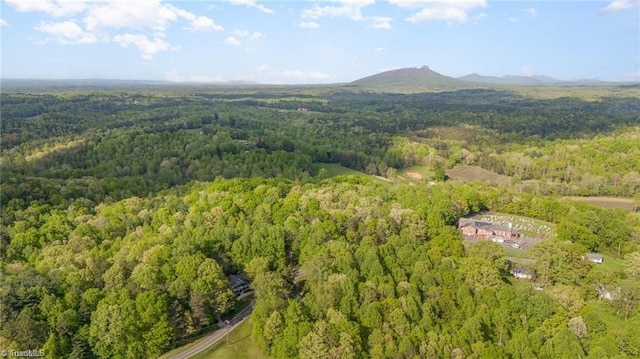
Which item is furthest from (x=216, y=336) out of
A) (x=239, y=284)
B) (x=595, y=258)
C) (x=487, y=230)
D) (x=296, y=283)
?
(x=595, y=258)

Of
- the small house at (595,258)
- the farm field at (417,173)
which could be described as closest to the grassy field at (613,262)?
the small house at (595,258)

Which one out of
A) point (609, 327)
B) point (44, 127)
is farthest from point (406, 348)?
point (44, 127)

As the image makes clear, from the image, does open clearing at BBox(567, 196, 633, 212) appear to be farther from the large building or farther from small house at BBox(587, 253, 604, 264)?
small house at BBox(587, 253, 604, 264)

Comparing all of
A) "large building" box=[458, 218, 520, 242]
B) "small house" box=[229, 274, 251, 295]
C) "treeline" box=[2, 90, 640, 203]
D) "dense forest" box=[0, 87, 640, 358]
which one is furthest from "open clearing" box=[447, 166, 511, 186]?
"small house" box=[229, 274, 251, 295]

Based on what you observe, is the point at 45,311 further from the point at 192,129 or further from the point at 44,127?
the point at 44,127

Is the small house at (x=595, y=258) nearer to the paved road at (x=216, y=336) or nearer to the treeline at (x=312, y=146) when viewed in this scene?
the treeline at (x=312, y=146)

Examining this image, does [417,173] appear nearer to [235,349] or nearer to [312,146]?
[312,146]
